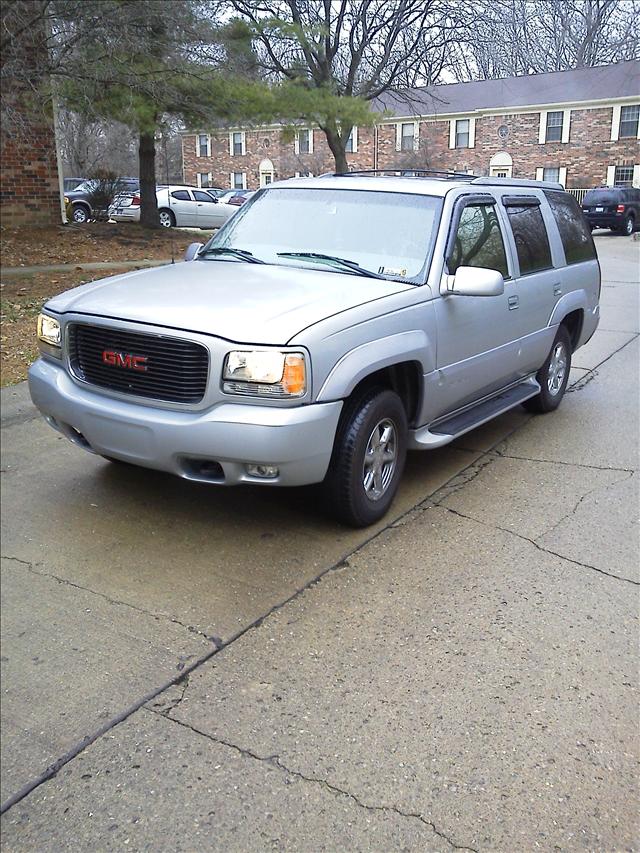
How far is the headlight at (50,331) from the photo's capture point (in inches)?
179

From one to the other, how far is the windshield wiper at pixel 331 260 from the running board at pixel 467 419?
97 centimetres

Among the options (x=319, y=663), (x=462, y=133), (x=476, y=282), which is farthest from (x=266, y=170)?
(x=319, y=663)

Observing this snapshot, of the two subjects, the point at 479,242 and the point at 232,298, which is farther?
the point at 479,242

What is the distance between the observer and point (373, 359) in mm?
4207

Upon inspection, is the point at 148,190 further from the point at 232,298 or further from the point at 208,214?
the point at 232,298

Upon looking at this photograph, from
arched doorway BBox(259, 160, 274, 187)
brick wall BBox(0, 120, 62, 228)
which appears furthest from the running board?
arched doorway BBox(259, 160, 274, 187)

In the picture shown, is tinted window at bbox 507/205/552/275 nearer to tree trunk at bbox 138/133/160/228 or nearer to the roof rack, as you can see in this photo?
the roof rack

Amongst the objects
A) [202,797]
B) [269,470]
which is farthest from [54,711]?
[269,470]

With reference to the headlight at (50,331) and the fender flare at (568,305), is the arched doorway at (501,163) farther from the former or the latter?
the headlight at (50,331)

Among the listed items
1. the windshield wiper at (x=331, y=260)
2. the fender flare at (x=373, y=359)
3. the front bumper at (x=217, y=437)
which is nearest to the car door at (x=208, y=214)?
the windshield wiper at (x=331, y=260)

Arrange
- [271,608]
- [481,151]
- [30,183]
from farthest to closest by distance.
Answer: [481,151], [30,183], [271,608]

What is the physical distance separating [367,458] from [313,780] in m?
2.05

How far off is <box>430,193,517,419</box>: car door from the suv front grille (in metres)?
1.59

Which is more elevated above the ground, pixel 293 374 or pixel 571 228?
pixel 571 228
